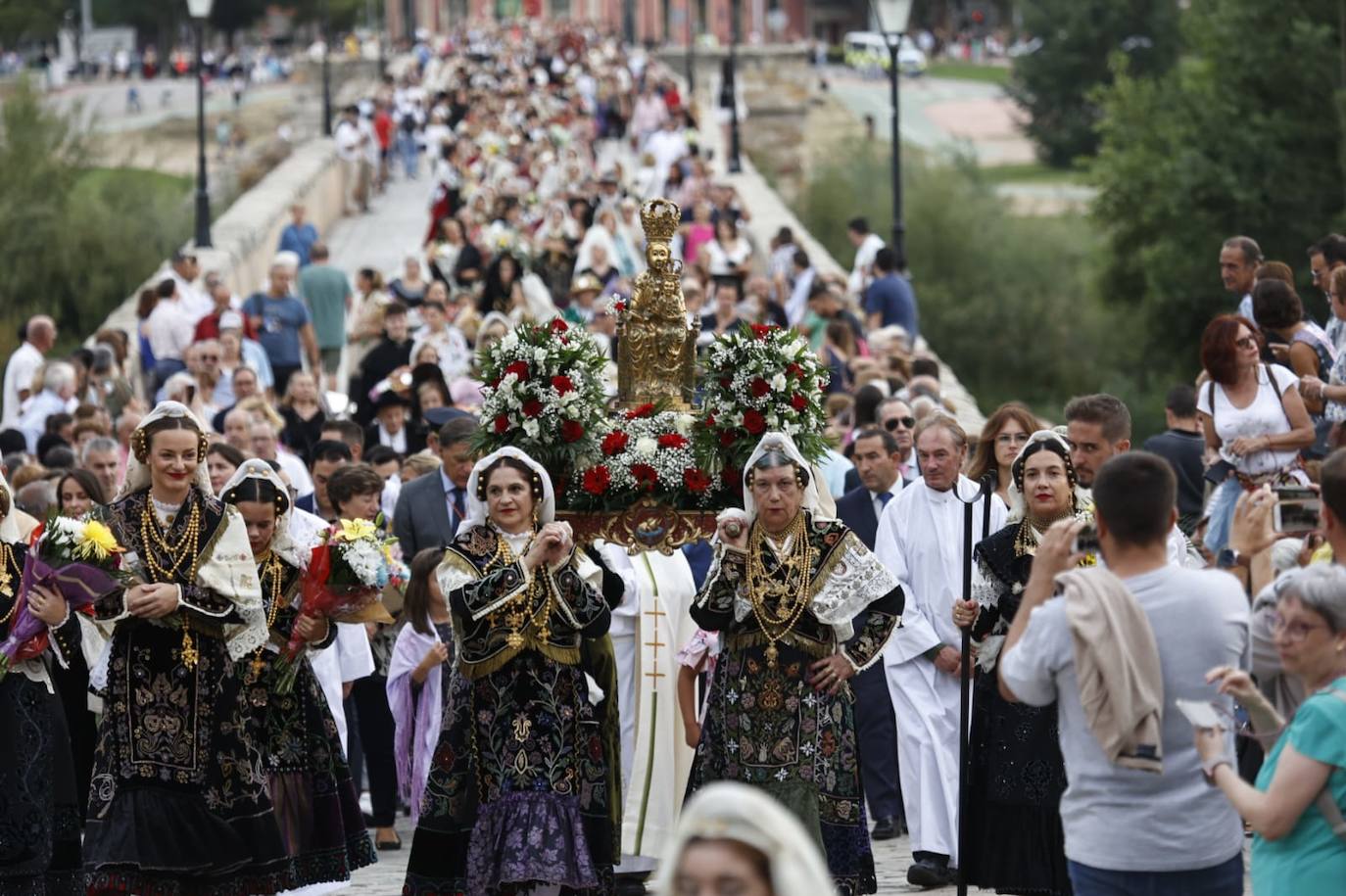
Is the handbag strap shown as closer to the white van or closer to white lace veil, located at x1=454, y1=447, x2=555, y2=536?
white lace veil, located at x1=454, y1=447, x2=555, y2=536

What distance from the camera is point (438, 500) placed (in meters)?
13.3

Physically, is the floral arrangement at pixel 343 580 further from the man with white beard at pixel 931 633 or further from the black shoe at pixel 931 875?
the black shoe at pixel 931 875

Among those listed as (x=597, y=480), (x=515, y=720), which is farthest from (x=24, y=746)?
(x=597, y=480)

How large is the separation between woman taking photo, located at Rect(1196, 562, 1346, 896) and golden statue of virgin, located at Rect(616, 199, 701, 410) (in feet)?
18.1

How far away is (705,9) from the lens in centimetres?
13788

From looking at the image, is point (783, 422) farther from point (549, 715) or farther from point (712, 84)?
point (712, 84)

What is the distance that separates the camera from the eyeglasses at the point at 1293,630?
6434 millimetres

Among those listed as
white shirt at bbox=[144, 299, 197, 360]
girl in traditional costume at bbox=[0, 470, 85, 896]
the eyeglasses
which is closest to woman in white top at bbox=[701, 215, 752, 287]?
white shirt at bbox=[144, 299, 197, 360]

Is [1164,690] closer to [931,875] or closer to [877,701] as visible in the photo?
[931,875]

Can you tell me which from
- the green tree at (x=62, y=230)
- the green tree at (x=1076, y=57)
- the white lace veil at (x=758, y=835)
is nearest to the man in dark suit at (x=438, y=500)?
the white lace veil at (x=758, y=835)

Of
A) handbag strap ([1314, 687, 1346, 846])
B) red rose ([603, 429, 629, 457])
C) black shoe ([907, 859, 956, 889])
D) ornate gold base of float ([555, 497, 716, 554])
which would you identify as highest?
red rose ([603, 429, 629, 457])

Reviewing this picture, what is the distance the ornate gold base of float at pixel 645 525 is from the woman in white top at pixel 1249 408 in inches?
96.8

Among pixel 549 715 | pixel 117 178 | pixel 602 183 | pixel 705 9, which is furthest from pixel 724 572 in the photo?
pixel 705 9

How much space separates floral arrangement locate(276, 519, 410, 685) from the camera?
1003cm
